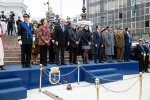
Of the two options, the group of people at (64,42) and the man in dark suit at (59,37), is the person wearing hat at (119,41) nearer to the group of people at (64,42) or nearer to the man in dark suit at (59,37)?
the group of people at (64,42)

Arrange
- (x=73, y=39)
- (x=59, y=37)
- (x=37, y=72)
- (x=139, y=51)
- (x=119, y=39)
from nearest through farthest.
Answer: (x=37, y=72) < (x=59, y=37) < (x=73, y=39) < (x=119, y=39) < (x=139, y=51)

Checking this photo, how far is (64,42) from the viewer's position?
29.9 feet

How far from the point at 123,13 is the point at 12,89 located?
3866 cm

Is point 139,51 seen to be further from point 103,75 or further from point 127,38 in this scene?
point 103,75

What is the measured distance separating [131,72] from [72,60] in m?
3.19

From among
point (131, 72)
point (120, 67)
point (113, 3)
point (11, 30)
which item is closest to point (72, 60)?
point (120, 67)

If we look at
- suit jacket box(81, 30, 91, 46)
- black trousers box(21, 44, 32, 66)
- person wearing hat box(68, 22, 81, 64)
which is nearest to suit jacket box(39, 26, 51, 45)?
black trousers box(21, 44, 32, 66)

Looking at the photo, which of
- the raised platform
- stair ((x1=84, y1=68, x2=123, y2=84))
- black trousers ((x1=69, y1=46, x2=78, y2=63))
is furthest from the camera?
black trousers ((x1=69, y1=46, x2=78, y2=63))

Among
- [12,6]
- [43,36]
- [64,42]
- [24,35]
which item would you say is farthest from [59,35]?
[12,6]

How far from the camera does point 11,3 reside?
942 inches

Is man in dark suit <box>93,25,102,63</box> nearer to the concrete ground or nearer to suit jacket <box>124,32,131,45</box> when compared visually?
suit jacket <box>124,32,131,45</box>

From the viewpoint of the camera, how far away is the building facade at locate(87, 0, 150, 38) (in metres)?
38.6

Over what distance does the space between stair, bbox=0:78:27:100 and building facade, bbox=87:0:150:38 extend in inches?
1279

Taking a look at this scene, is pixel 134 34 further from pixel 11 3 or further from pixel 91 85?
pixel 91 85
